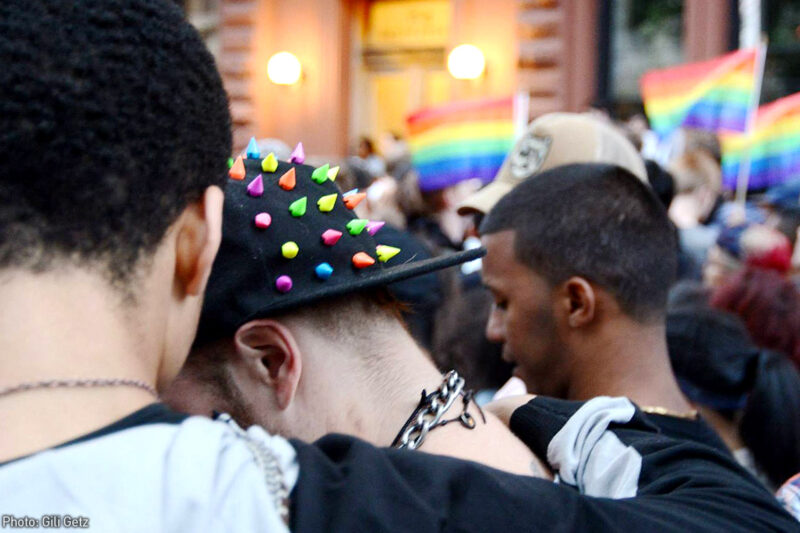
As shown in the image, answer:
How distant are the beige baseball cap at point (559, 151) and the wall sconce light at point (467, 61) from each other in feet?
20.6

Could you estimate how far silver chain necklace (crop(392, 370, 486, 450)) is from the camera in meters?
1.39

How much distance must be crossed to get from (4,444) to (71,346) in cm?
10

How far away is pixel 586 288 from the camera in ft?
7.80

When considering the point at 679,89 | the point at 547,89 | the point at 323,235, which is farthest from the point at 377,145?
the point at 323,235

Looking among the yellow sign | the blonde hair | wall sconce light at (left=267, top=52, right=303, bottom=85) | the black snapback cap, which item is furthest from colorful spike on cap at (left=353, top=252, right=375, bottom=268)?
wall sconce light at (left=267, top=52, right=303, bottom=85)

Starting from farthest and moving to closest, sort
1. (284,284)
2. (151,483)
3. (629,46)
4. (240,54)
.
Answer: (240,54) → (629,46) → (284,284) → (151,483)

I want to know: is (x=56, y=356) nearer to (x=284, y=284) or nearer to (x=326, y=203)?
(x=284, y=284)

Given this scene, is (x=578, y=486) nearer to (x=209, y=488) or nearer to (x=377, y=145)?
(x=209, y=488)

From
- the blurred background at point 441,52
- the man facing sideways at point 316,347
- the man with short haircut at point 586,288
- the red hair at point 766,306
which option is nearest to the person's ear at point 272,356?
the man facing sideways at point 316,347

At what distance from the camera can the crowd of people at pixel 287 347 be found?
924 mm

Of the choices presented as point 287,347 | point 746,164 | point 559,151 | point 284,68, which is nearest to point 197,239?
point 287,347

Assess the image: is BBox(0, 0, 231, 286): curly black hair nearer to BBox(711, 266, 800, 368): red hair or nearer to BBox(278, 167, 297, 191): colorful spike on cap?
BBox(278, 167, 297, 191): colorful spike on cap

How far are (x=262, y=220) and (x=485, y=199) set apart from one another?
1.79 m

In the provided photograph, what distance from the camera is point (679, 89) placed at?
5758 millimetres
